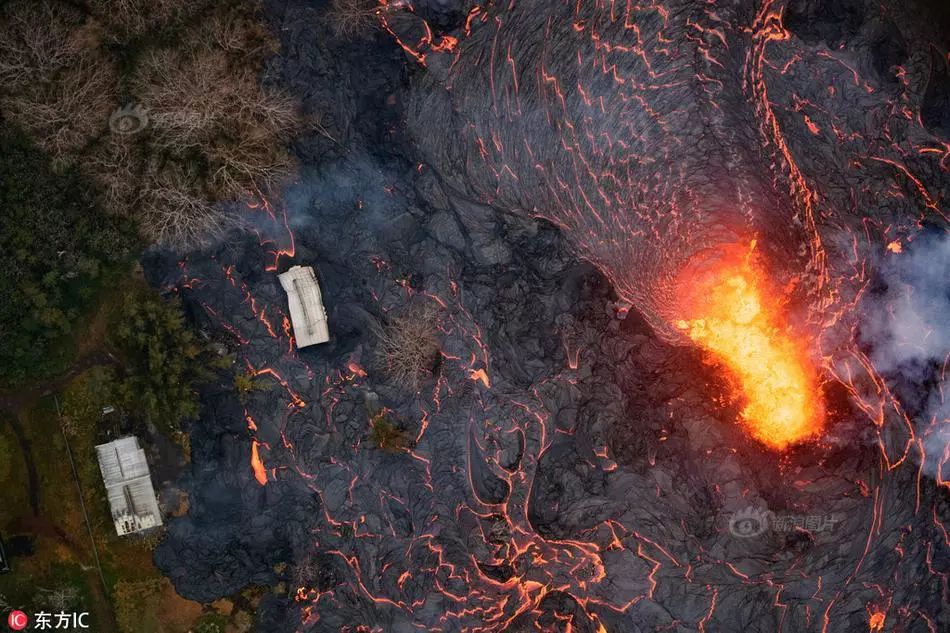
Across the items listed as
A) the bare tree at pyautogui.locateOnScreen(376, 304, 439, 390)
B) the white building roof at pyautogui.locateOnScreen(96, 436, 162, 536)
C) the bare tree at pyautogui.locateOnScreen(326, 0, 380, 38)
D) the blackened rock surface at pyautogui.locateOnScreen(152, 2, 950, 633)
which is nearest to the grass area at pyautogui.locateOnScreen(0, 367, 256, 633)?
the white building roof at pyautogui.locateOnScreen(96, 436, 162, 536)

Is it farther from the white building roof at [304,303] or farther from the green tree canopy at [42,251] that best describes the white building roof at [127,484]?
→ the white building roof at [304,303]

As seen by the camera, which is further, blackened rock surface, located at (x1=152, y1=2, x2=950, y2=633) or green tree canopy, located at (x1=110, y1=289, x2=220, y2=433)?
blackened rock surface, located at (x1=152, y1=2, x2=950, y2=633)

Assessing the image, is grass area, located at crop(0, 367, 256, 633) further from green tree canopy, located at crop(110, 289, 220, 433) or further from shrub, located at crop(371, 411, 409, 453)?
shrub, located at crop(371, 411, 409, 453)

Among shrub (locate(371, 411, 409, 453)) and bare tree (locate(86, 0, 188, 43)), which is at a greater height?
bare tree (locate(86, 0, 188, 43))

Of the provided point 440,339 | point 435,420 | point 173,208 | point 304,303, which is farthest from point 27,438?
point 440,339

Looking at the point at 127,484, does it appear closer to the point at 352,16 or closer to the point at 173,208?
the point at 173,208

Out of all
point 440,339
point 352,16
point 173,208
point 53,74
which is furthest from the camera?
point 440,339

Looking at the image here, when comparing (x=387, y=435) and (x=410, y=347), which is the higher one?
(x=410, y=347)
